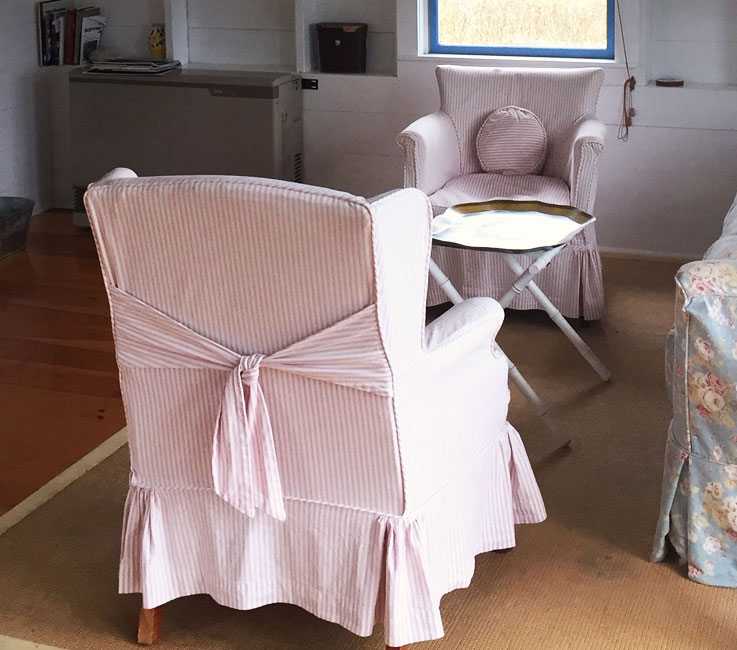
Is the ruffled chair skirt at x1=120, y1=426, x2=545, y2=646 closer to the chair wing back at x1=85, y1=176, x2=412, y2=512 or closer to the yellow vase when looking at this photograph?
the chair wing back at x1=85, y1=176, x2=412, y2=512

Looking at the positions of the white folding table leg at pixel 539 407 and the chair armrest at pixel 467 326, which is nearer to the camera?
the chair armrest at pixel 467 326

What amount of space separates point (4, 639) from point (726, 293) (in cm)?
164

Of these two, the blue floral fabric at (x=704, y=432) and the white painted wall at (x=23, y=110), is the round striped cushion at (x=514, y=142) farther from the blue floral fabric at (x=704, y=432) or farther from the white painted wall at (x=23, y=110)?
the white painted wall at (x=23, y=110)

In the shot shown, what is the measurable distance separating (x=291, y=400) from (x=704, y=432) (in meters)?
0.93

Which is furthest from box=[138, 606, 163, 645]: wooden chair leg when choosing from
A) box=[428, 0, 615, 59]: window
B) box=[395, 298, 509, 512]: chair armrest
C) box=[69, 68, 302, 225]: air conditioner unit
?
box=[428, 0, 615, 59]: window

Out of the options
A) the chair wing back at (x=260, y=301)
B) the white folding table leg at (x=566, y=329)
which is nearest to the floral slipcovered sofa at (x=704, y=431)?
the chair wing back at (x=260, y=301)

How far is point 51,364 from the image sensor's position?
368 centimetres

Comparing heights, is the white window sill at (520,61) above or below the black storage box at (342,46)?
below

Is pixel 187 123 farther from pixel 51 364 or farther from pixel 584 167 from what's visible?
pixel 584 167

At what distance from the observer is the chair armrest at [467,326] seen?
6.73ft

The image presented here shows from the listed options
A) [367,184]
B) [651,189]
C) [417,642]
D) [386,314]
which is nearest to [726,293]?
[386,314]

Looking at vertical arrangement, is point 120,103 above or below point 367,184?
above

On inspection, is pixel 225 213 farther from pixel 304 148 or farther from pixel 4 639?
pixel 304 148

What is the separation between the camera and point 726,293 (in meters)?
A: 2.19
